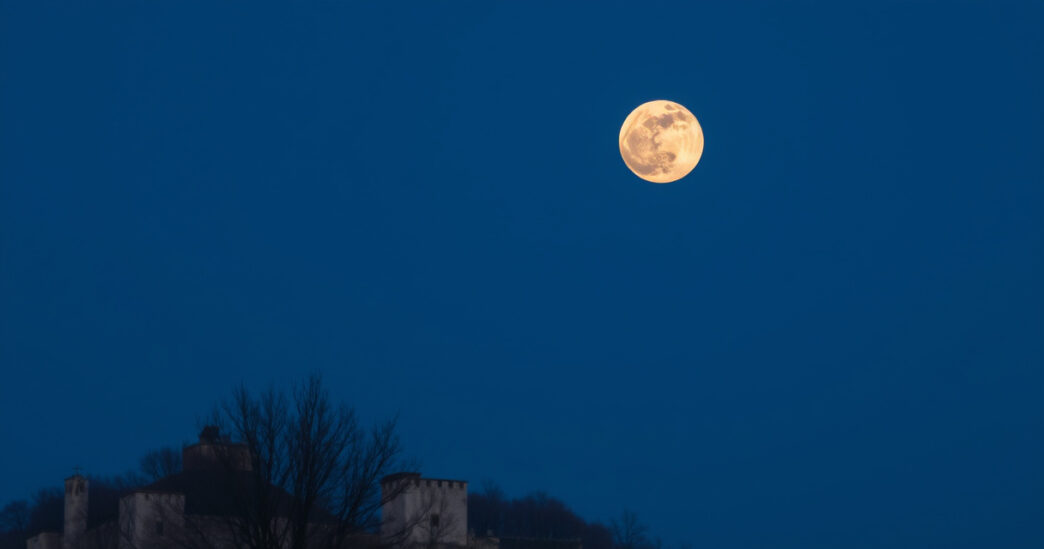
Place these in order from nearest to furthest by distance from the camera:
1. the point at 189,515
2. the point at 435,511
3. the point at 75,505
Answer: the point at 189,515 → the point at 435,511 → the point at 75,505

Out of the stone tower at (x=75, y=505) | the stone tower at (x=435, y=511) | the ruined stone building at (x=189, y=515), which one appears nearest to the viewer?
the ruined stone building at (x=189, y=515)

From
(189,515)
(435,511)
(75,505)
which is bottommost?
(189,515)

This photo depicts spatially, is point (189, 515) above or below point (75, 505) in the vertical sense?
below

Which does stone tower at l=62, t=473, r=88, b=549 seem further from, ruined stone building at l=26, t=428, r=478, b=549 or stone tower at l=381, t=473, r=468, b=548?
stone tower at l=381, t=473, r=468, b=548

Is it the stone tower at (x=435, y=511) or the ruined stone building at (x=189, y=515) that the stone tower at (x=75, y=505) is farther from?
the stone tower at (x=435, y=511)

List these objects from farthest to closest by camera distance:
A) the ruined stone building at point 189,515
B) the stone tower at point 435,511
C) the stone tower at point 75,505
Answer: the stone tower at point 75,505, the stone tower at point 435,511, the ruined stone building at point 189,515

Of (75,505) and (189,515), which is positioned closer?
(189,515)

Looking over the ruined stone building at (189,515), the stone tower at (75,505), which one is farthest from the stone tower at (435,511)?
the stone tower at (75,505)

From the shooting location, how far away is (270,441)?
30250 mm

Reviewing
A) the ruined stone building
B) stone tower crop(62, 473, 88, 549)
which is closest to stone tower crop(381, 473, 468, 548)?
the ruined stone building

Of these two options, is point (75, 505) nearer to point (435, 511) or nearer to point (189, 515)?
point (435, 511)

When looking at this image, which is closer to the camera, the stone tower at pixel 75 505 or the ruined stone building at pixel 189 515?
the ruined stone building at pixel 189 515

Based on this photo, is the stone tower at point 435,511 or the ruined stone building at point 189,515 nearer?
the ruined stone building at point 189,515

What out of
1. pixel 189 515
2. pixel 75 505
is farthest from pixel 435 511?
pixel 75 505
